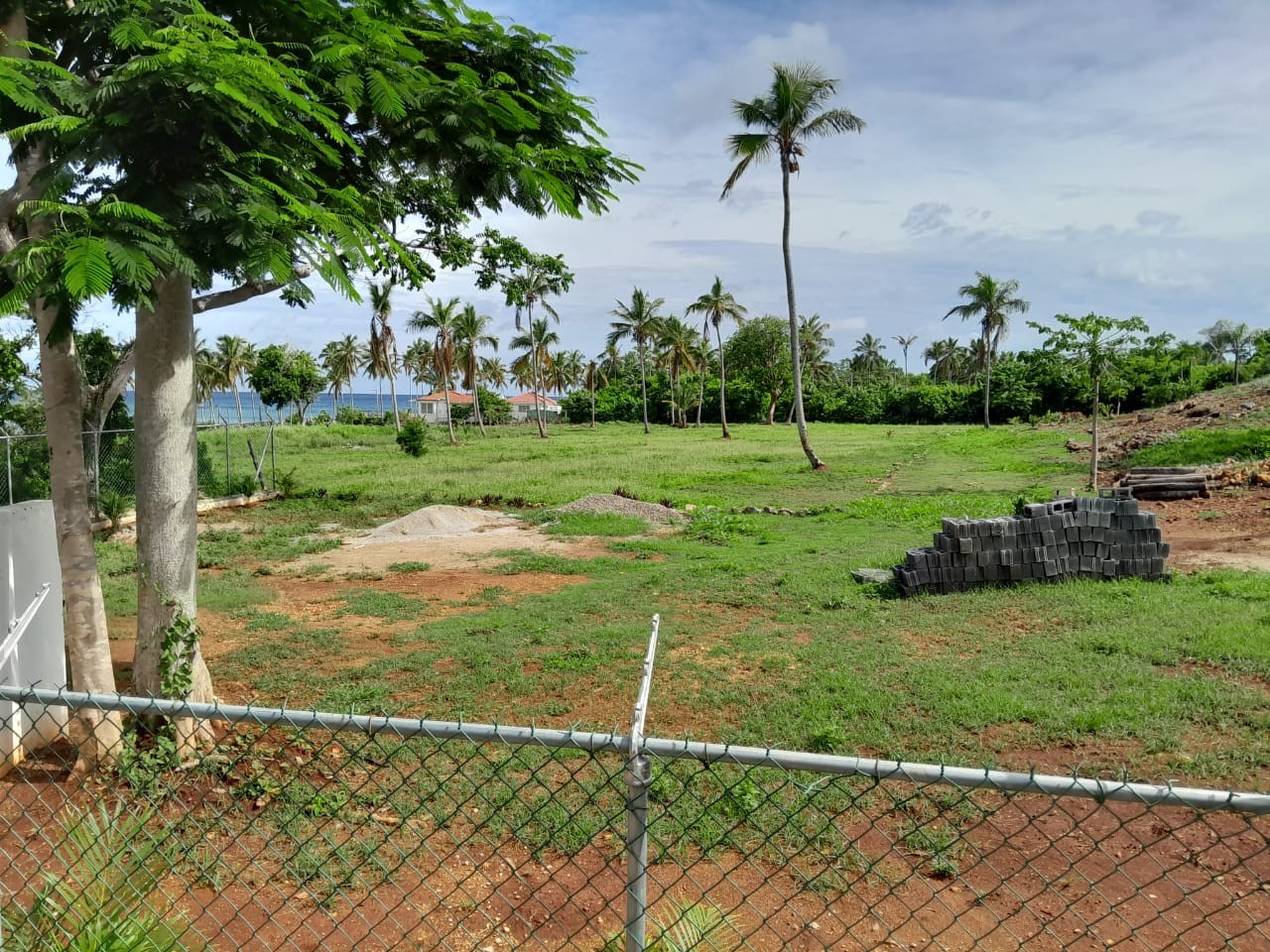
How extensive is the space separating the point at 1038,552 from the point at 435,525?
1186 cm

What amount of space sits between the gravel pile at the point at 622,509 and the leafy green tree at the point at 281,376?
125 ft

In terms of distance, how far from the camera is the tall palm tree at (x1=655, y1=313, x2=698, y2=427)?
196 feet

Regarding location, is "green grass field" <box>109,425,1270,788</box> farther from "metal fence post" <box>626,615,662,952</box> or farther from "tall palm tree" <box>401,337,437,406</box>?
"tall palm tree" <box>401,337,437,406</box>

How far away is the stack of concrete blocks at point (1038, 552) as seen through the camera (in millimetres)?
10727

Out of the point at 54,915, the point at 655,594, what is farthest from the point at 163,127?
the point at 655,594

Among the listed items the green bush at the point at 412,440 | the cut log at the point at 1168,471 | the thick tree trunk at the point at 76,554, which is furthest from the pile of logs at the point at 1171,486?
the green bush at the point at 412,440

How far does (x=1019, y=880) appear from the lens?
4.49 metres

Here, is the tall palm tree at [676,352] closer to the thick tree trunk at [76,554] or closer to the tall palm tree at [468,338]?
the tall palm tree at [468,338]

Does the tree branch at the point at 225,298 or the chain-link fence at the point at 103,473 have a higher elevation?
the tree branch at the point at 225,298

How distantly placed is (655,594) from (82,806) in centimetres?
731

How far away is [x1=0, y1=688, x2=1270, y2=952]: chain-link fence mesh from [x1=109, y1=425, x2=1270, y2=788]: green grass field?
39.6 inches

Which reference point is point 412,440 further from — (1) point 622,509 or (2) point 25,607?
(2) point 25,607

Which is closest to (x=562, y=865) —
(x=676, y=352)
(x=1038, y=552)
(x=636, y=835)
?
(x=636, y=835)

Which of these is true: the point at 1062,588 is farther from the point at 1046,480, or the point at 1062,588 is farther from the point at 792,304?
the point at 792,304
